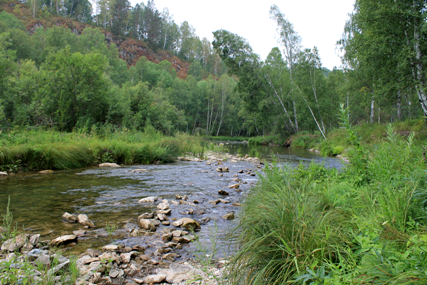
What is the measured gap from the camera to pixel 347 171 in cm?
414

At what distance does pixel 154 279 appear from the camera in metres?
2.44

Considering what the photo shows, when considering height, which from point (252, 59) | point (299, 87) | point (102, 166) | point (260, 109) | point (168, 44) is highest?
point (168, 44)

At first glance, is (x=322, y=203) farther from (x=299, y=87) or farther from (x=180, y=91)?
(x=180, y=91)

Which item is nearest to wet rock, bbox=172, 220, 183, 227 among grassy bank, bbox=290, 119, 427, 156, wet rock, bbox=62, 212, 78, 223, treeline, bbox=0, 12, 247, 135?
wet rock, bbox=62, 212, 78, 223

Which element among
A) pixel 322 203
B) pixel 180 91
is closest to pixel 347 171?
pixel 322 203

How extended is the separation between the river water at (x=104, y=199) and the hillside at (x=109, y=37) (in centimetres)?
8011

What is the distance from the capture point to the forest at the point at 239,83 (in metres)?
12.8

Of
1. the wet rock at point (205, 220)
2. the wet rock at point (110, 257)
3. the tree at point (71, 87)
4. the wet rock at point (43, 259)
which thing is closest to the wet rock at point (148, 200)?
the wet rock at point (205, 220)

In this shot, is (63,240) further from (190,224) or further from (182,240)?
(190,224)

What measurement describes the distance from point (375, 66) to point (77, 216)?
16670mm

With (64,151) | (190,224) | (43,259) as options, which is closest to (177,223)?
(190,224)

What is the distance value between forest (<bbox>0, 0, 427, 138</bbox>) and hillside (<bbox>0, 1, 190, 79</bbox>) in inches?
110

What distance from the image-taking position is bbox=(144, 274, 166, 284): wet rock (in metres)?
2.42

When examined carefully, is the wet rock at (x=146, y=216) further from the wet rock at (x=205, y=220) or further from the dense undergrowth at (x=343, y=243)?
the dense undergrowth at (x=343, y=243)
